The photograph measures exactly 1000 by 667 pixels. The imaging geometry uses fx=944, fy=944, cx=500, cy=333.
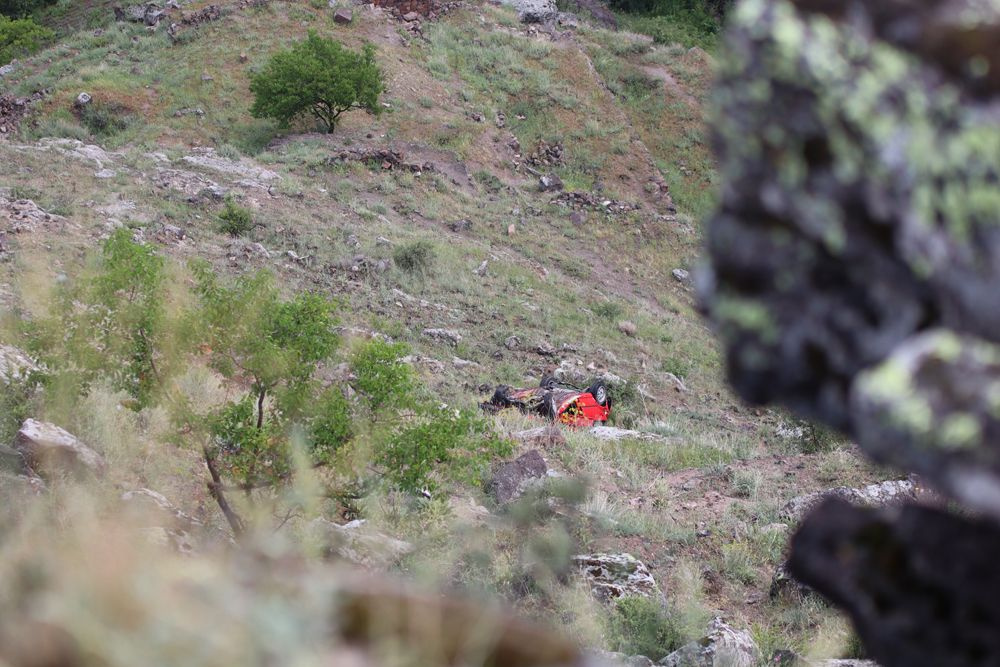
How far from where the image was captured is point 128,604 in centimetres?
167

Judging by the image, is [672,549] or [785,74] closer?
[785,74]

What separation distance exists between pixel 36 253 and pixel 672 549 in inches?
372

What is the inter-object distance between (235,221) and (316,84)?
10214 mm

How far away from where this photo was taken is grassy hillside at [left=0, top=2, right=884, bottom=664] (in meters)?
7.45

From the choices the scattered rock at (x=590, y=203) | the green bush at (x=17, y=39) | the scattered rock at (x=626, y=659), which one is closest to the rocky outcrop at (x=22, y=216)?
the scattered rock at (x=626, y=659)

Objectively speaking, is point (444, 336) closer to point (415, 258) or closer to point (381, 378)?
point (415, 258)

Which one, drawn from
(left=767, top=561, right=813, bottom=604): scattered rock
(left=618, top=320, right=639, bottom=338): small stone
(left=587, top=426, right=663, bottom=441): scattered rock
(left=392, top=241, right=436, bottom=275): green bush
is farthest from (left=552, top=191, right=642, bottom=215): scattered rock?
(left=767, top=561, right=813, bottom=604): scattered rock

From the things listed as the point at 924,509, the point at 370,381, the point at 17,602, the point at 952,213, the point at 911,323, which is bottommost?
the point at 370,381

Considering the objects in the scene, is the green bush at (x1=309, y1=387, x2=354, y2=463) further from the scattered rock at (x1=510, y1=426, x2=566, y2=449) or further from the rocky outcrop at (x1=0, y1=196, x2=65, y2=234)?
the rocky outcrop at (x1=0, y1=196, x2=65, y2=234)

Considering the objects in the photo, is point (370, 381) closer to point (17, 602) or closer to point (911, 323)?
point (17, 602)

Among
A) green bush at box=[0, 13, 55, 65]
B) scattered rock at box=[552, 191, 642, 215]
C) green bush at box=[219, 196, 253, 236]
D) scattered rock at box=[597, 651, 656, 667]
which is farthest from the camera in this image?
green bush at box=[0, 13, 55, 65]

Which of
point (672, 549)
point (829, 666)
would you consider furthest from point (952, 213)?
point (672, 549)

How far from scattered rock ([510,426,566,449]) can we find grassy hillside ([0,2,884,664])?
31 centimetres

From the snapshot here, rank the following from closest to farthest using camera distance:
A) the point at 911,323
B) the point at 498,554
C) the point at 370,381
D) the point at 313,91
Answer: the point at 911,323 < the point at 370,381 < the point at 498,554 < the point at 313,91
